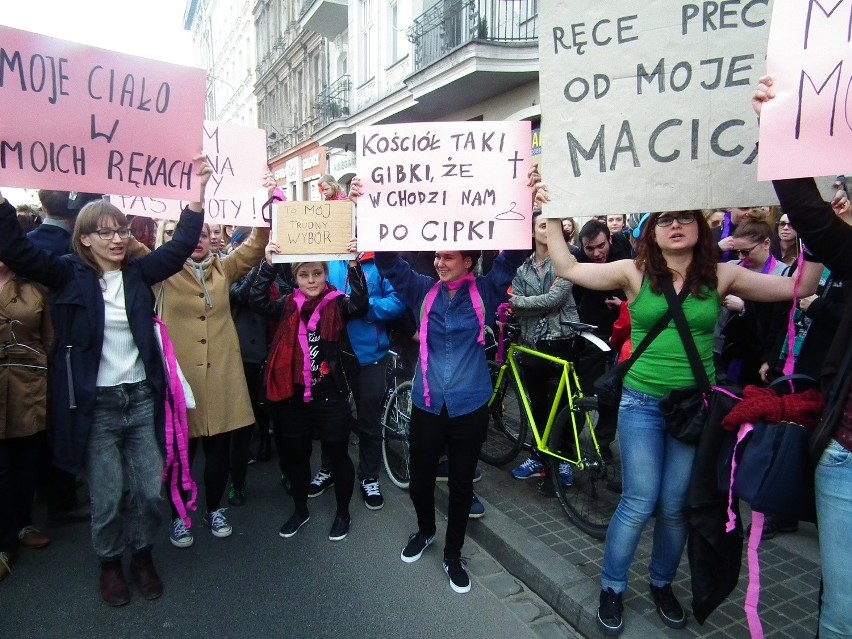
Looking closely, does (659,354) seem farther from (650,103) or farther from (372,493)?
(372,493)

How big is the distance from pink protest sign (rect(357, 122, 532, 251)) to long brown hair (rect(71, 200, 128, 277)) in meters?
1.20

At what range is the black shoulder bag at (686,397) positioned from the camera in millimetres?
2431

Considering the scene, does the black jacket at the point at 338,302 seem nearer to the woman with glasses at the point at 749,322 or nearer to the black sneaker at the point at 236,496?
the black sneaker at the point at 236,496

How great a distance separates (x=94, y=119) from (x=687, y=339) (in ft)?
9.40

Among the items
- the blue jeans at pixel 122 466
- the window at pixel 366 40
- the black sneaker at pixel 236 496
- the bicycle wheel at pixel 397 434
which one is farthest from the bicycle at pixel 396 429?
the window at pixel 366 40

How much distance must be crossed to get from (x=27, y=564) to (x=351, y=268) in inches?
99.0

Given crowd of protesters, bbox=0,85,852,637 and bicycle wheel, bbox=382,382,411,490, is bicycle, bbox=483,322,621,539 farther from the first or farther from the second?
bicycle wheel, bbox=382,382,411,490

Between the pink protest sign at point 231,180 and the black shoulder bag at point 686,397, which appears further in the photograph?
the pink protest sign at point 231,180

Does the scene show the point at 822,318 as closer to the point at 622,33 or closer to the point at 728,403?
the point at 728,403

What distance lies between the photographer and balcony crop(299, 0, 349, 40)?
18.2 m

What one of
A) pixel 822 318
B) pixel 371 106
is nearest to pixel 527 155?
pixel 822 318

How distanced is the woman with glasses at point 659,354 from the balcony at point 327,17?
18187 mm

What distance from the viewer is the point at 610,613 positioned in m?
2.72

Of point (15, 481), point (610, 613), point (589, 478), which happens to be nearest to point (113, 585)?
point (15, 481)
